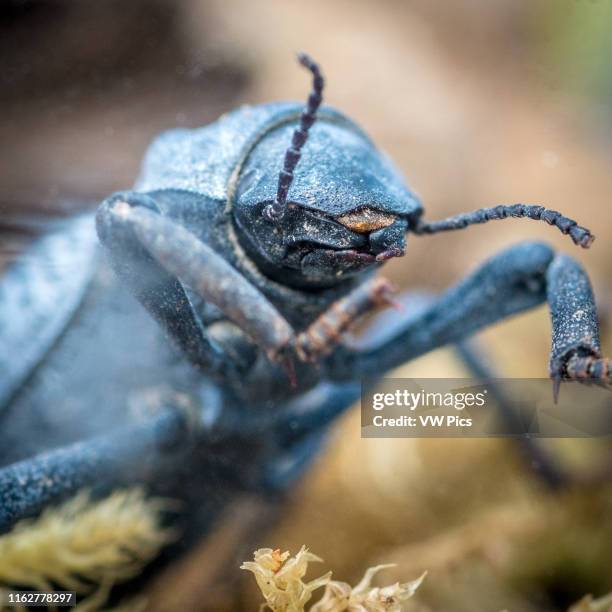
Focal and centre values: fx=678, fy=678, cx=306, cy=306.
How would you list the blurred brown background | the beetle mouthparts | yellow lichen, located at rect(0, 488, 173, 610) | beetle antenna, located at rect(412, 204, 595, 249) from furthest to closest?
the blurred brown background < yellow lichen, located at rect(0, 488, 173, 610) < the beetle mouthparts < beetle antenna, located at rect(412, 204, 595, 249)

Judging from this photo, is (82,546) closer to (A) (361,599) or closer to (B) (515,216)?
(A) (361,599)

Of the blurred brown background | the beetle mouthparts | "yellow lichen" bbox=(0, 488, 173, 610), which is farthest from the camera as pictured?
the blurred brown background

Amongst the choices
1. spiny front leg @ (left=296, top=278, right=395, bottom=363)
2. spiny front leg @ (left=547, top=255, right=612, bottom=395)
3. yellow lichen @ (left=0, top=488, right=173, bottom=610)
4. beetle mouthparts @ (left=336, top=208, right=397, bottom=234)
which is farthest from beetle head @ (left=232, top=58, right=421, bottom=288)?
yellow lichen @ (left=0, top=488, right=173, bottom=610)

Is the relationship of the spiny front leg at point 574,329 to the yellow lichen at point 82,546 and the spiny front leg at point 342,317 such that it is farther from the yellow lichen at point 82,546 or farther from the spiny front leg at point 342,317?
the yellow lichen at point 82,546

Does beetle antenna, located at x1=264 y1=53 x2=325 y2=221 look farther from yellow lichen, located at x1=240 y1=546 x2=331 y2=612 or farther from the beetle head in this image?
yellow lichen, located at x1=240 y1=546 x2=331 y2=612

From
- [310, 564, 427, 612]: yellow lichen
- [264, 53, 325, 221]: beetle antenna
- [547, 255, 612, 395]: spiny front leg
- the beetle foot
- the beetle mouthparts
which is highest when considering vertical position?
[264, 53, 325, 221]: beetle antenna

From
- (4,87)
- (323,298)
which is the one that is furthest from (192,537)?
(4,87)
